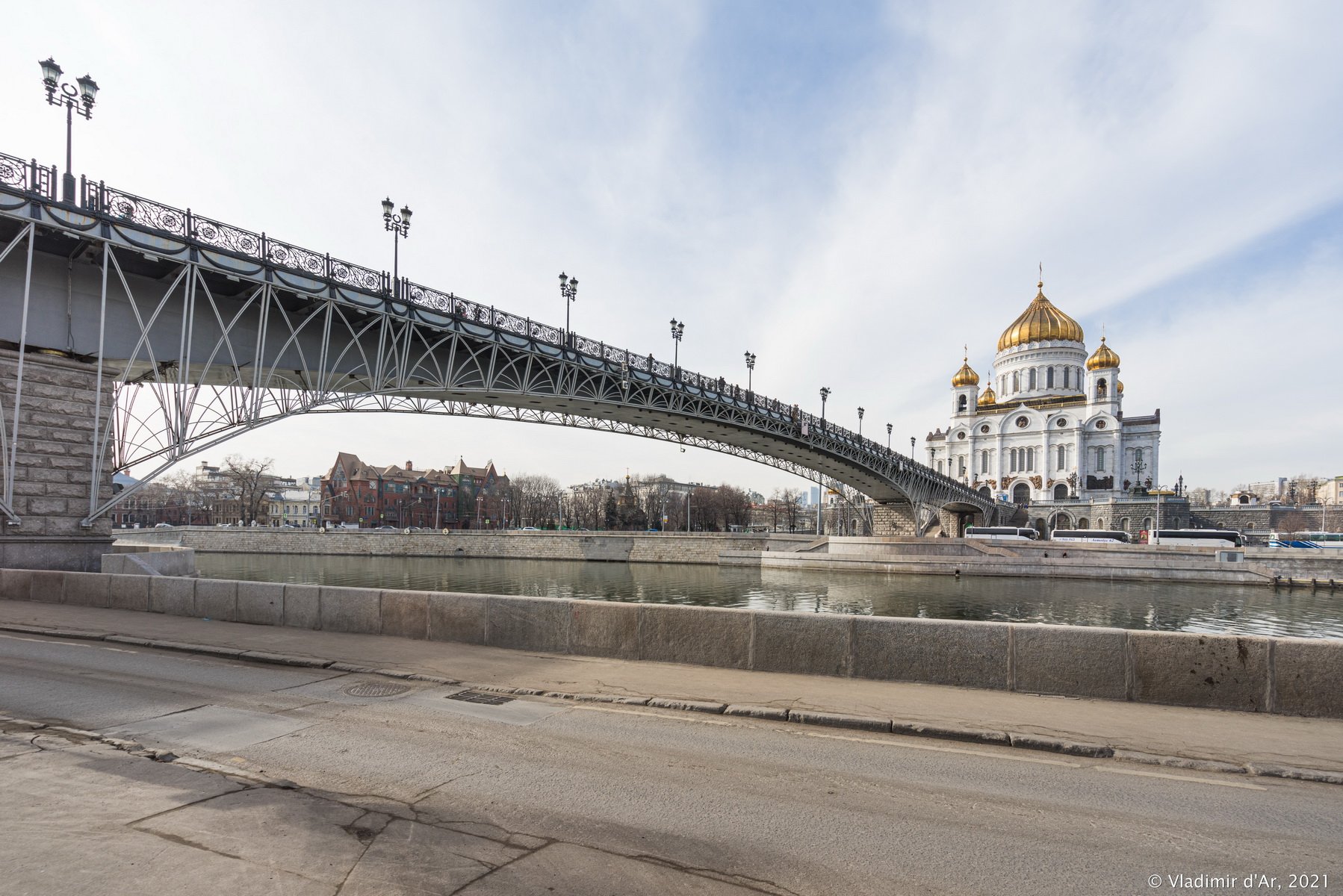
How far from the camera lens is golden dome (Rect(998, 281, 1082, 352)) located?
108625mm

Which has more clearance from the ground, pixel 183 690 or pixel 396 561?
pixel 183 690

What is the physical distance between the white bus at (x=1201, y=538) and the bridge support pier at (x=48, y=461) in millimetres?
63274

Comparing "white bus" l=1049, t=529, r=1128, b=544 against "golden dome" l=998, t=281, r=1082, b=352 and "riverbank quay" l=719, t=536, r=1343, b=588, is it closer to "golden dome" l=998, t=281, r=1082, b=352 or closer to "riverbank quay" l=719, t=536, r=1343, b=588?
"riverbank quay" l=719, t=536, r=1343, b=588

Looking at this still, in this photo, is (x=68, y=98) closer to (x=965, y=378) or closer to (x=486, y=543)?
(x=486, y=543)

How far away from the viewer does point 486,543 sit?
69.4 metres

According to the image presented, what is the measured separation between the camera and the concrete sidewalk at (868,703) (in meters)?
6.63

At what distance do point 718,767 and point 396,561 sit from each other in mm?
65950

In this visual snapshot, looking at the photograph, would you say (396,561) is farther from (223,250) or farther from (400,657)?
(400,657)

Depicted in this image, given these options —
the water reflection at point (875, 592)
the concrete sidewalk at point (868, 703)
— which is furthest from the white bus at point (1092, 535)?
the concrete sidewalk at point (868, 703)

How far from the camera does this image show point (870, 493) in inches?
3327

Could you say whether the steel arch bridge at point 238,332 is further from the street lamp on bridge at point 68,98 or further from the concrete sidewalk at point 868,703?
the concrete sidewalk at point 868,703

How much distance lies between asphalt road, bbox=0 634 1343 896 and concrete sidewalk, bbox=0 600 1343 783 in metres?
0.30

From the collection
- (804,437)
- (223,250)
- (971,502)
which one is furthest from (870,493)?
(223,250)

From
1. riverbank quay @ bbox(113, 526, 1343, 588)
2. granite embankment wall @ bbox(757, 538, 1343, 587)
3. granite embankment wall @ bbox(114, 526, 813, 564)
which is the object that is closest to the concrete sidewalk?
riverbank quay @ bbox(113, 526, 1343, 588)
